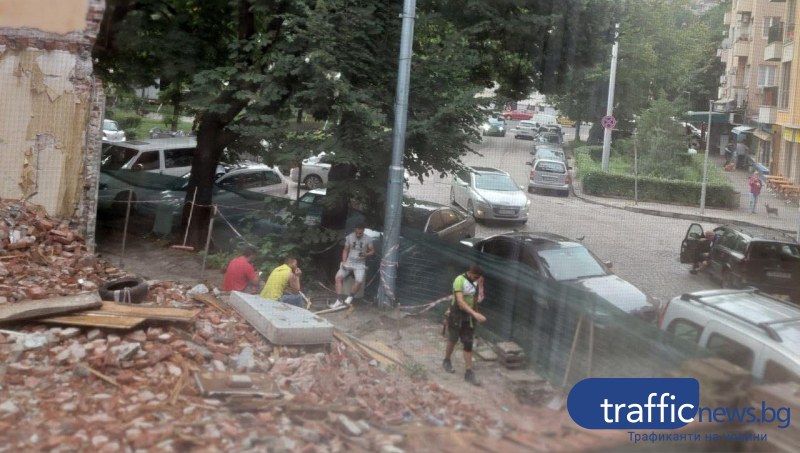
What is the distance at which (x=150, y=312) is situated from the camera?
8.01m

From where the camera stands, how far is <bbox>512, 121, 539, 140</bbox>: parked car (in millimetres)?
30547

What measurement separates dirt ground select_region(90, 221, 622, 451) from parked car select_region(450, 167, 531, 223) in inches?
293

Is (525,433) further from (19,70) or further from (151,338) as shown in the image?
(19,70)

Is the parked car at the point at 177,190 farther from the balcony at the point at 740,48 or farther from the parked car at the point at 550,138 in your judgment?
the balcony at the point at 740,48

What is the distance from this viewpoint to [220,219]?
47.6 feet

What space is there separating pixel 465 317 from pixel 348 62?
15.7 ft

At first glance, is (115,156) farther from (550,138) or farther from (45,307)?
(550,138)

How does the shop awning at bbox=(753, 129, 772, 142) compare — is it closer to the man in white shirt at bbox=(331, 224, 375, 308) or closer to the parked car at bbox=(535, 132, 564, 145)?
the parked car at bbox=(535, 132, 564, 145)

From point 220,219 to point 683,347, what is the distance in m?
9.81

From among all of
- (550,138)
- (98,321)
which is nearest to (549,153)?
(550,138)

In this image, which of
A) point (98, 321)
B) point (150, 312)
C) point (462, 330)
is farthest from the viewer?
point (462, 330)

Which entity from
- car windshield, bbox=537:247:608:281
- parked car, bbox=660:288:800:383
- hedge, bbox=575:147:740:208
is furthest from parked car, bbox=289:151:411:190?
hedge, bbox=575:147:740:208

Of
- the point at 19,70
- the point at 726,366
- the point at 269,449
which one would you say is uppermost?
the point at 19,70

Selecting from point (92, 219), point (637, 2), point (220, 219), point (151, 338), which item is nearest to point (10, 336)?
point (151, 338)
